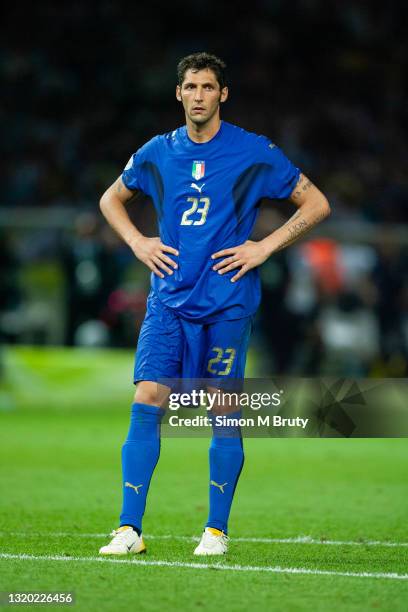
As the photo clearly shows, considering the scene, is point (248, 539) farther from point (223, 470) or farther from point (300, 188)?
point (300, 188)

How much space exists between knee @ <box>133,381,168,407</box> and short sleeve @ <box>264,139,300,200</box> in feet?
3.53

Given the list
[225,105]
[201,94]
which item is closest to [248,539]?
[201,94]

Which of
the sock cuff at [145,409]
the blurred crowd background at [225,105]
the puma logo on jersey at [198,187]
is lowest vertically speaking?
the sock cuff at [145,409]

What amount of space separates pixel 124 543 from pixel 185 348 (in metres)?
0.96

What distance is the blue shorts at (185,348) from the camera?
6.36m

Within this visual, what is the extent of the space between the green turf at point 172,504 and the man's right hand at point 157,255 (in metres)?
1.35

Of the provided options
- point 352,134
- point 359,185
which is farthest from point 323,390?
point 352,134

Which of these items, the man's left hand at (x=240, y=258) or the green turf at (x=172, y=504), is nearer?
the green turf at (x=172, y=504)

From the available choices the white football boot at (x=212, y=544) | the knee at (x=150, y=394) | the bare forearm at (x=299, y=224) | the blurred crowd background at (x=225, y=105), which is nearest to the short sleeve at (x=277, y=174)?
the bare forearm at (x=299, y=224)

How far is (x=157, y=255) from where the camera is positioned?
6453 mm

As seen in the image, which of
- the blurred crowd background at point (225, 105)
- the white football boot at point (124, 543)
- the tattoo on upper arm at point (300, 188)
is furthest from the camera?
the blurred crowd background at point (225, 105)

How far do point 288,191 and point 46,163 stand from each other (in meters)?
16.5

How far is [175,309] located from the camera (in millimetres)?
6375

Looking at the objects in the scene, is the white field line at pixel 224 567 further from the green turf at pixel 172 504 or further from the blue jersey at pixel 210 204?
the blue jersey at pixel 210 204
